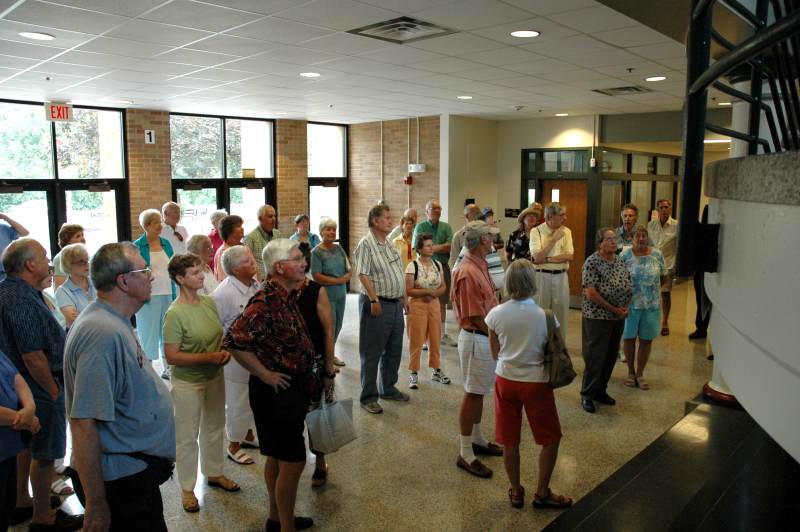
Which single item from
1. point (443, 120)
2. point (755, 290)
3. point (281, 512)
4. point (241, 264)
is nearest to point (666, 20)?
point (241, 264)

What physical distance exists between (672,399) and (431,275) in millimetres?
2498

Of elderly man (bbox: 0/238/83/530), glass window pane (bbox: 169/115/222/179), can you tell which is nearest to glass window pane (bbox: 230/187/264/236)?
glass window pane (bbox: 169/115/222/179)

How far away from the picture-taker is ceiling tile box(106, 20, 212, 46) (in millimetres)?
4180

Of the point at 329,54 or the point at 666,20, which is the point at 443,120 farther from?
the point at 666,20

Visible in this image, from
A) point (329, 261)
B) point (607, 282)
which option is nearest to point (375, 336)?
point (329, 261)

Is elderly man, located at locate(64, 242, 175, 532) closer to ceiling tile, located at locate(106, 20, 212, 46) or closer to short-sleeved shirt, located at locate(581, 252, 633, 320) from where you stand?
ceiling tile, located at locate(106, 20, 212, 46)

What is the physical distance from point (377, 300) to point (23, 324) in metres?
2.68

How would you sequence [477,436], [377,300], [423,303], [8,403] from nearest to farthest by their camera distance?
[8,403]
[477,436]
[377,300]
[423,303]

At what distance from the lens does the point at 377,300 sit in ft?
16.8

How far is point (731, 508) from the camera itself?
2.98m

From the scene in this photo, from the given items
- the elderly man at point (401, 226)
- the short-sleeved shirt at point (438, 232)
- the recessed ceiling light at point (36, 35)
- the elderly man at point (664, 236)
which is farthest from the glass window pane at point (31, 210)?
the elderly man at point (664, 236)

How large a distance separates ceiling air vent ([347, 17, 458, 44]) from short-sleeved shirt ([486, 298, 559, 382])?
218 cm

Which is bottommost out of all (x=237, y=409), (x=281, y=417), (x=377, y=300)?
(x=237, y=409)

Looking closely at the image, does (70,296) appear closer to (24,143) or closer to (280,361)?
(280,361)
